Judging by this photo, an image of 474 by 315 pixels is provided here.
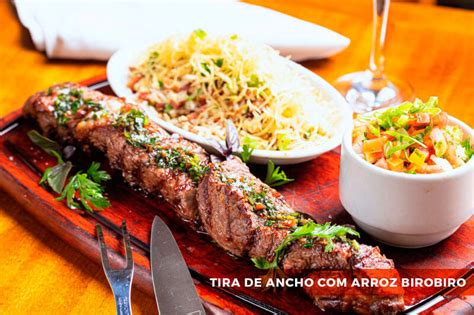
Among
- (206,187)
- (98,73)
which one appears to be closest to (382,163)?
(206,187)

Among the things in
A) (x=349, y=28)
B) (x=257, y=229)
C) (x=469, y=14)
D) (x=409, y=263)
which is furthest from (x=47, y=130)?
(x=469, y=14)

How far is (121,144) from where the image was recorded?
369 centimetres

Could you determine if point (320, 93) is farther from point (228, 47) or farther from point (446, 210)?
point (446, 210)

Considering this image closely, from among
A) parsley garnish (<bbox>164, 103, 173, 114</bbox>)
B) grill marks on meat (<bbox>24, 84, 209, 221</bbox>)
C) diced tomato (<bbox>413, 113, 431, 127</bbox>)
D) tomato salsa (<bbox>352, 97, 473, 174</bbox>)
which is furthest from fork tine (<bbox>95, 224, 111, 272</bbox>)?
diced tomato (<bbox>413, 113, 431, 127</bbox>)

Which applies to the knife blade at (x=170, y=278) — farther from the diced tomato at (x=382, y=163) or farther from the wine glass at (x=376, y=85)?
the wine glass at (x=376, y=85)

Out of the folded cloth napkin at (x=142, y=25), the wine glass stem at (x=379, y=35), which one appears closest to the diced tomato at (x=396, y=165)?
the wine glass stem at (x=379, y=35)

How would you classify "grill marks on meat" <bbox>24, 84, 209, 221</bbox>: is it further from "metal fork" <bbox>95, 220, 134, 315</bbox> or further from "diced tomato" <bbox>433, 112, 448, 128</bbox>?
"diced tomato" <bbox>433, 112, 448, 128</bbox>

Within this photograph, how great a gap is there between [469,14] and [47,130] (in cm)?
402

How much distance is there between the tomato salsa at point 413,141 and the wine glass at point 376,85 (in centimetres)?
151

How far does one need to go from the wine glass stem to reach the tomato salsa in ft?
5.55

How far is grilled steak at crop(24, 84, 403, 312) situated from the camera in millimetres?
2779

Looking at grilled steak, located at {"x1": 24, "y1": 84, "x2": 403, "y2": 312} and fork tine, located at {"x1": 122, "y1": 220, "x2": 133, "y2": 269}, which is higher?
grilled steak, located at {"x1": 24, "y1": 84, "x2": 403, "y2": 312}

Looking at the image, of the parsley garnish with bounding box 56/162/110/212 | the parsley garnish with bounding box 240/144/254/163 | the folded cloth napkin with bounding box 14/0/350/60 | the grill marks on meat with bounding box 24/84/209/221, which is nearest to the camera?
the grill marks on meat with bounding box 24/84/209/221

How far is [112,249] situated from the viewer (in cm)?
322
